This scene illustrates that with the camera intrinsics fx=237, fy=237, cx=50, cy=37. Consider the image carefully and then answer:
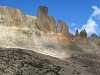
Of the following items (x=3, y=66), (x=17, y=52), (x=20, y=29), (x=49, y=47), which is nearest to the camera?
(x=3, y=66)

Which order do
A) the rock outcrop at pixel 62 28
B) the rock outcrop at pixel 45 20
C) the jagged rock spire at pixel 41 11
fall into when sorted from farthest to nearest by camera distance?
the jagged rock spire at pixel 41 11 < the rock outcrop at pixel 62 28 < the rock outcrop at pixel 45 20

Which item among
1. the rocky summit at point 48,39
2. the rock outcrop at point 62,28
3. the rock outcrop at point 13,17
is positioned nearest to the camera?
the rocky summit at point 48,39

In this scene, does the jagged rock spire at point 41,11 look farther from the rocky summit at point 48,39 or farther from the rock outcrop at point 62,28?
the rock outcrop at point 62,28

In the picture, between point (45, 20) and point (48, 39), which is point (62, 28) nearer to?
point (45, 20)

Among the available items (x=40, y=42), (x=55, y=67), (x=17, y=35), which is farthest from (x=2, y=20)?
(x=55, y=67)

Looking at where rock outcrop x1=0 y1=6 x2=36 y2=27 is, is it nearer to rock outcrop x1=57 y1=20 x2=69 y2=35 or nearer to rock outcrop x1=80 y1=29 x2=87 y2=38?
rock outcrop x1=57 y1=20 x2=69 y2=35

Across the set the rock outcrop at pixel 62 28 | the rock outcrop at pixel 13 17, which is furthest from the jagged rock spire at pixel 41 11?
the rock outcrop at pixel 62 28

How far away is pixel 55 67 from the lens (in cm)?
2345

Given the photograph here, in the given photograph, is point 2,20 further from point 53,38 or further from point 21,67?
point 21,67

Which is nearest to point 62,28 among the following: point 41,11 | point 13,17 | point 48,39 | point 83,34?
point 83,34

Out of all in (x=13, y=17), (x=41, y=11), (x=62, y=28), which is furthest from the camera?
(x=62, y=28)

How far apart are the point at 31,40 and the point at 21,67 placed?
63.6 feet

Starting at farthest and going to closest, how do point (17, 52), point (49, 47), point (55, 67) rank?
point (49, 47) → point (17, 52) → point (55, 67)

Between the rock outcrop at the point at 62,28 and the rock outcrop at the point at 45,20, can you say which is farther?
the rock outcrop at the point at 62,28
